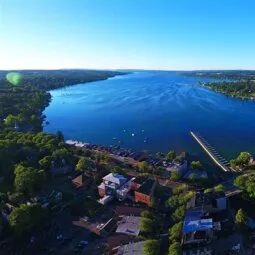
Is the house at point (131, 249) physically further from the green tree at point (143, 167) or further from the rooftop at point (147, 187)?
the green tree at point (143, 167)

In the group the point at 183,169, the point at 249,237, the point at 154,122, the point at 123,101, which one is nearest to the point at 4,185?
the point at 183,169

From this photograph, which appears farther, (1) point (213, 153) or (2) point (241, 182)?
(1) point (213, 153)

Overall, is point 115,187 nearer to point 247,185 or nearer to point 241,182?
point 241,182

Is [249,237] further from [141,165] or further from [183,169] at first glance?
[141,165]

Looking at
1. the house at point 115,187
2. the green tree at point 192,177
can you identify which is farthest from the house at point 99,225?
the green tree at point 192,177

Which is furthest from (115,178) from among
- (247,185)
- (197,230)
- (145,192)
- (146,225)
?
(247,185)

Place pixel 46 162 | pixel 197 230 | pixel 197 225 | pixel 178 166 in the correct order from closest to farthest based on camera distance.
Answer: pixel 197 230 → pixel 197 225 → pixel 178 166 → pixel 46 162
